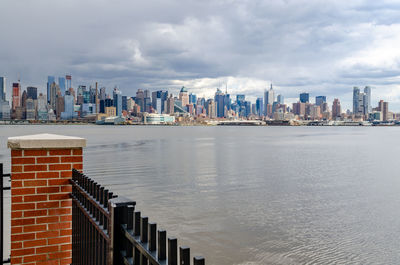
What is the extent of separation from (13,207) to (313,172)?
3122cm

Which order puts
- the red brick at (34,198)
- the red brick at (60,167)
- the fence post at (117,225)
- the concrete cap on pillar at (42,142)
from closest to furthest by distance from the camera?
1. the fence post at (117,225)
2. the concrete cap on pillar at (42,142)
3. the red brick at (34,198)
4. the red brick at (60,167)

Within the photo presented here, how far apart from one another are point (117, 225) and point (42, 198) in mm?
2637

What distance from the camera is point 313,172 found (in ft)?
108

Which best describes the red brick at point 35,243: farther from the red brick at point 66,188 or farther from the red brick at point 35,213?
the red brick at point 66,188

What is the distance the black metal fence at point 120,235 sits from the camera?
2305mm

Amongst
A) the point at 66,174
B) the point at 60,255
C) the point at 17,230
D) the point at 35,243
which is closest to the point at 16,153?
the point at 66,174

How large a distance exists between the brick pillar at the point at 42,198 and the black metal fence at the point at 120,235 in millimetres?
922

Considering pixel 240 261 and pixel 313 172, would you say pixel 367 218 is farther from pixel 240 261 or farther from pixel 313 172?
pixel 313 172

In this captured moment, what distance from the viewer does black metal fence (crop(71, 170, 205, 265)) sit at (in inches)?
90.7

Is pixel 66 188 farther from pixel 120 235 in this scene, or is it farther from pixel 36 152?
pixel 120 235

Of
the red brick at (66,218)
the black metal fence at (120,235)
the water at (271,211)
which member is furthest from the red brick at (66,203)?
the water at (271,211)

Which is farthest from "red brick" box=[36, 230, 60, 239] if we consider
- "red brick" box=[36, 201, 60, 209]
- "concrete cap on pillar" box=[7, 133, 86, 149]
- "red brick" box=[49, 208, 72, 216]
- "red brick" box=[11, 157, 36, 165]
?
"concrete cap on pillar" box=[7, 133, 86, 149]

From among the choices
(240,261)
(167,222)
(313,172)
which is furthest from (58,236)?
(313,172)

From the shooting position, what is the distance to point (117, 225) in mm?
2844
